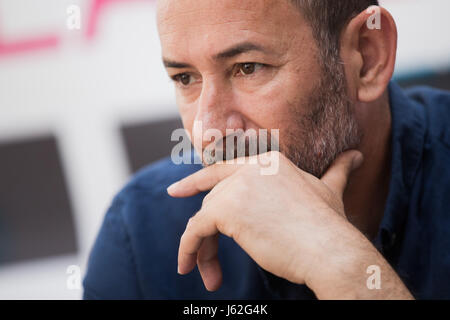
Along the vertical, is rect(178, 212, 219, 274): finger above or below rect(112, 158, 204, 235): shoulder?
above

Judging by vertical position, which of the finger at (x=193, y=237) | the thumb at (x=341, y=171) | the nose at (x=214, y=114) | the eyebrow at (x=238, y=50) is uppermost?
the eyebrow at (x=238, y=50)

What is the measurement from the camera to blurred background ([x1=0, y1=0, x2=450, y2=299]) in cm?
273

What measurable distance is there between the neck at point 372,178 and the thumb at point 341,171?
0.51 ft

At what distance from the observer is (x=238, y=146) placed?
1.05m

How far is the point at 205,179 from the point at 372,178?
0.59m

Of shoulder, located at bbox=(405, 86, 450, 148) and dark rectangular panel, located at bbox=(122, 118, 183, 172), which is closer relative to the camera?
shoulder, located at bbox=(405, 86, 450, 148)

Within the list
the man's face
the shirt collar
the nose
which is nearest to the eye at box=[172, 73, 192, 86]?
the man's face

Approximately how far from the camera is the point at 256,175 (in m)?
0.96

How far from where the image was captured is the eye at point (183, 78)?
1.15m

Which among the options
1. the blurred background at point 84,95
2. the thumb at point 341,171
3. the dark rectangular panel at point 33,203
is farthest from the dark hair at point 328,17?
the dark rectangular panel at point 33,203

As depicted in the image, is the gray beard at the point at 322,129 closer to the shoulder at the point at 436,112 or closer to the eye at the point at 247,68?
the eye at the point at 247,68

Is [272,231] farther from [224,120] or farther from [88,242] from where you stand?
[88,242]

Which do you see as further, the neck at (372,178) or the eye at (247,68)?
the neck at (372,178)

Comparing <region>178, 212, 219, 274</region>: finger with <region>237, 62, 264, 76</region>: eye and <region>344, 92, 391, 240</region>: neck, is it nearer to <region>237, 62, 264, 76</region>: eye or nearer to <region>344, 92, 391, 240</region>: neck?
<region>237, 62, 264, 76</region>: eye
